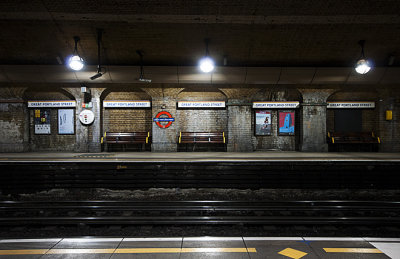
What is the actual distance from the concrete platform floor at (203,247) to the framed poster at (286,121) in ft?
27.7

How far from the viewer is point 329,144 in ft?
37.9

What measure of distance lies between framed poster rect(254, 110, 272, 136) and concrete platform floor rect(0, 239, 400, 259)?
834 centimetres

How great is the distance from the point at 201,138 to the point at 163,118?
2.16 meters

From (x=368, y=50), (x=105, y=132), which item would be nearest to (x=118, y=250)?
(x=105, y=132)

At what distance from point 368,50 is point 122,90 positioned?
11071 mm

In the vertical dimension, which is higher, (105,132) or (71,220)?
(105,132)

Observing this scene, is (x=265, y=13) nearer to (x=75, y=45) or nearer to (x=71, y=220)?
(x=75, y=45)

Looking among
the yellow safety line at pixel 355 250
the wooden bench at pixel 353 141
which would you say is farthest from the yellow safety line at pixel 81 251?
the wooden bench at pixel 353 141

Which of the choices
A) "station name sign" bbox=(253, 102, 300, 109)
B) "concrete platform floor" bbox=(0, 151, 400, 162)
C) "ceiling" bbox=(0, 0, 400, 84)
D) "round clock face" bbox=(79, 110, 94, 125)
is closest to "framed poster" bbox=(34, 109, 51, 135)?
"round clock face" bbox=(79, 110, 94, 125)

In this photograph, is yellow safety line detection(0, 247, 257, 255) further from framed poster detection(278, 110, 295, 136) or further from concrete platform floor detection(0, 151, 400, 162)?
framed poster detection(278, 110, 295, 136)

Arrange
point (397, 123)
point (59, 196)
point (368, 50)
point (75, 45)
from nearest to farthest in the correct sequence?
point (59, 196), point (75, 45), point (368, 50), point (397, 123)

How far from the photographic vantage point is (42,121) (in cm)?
1184

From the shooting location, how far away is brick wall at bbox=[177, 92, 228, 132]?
466 inches

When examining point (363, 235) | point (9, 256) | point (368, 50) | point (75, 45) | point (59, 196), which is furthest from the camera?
point (368, 50)
